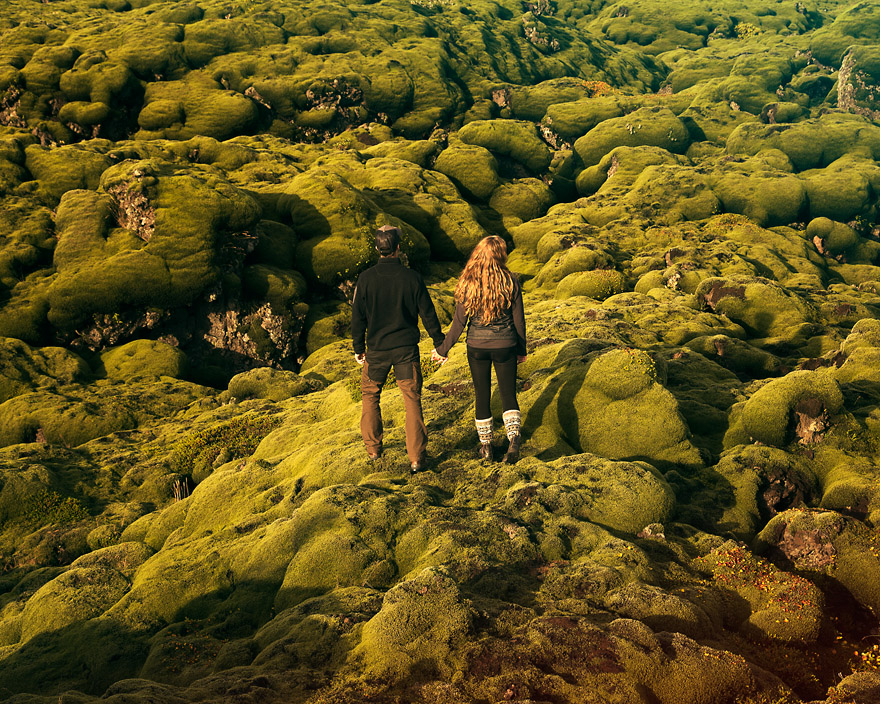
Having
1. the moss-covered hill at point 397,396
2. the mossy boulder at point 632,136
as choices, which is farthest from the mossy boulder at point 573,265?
the mossy boulder at point 632,136

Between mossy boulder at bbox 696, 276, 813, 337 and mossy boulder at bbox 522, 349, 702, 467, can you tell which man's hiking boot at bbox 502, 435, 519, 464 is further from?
mossy boulder at bbox 696, 276, 813, 337

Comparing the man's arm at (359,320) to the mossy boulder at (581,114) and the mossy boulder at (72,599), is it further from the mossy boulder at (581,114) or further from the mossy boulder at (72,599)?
the mossy boulder at (581,114)

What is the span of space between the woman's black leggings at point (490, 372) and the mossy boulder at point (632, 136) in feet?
215

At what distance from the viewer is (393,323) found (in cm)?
1027

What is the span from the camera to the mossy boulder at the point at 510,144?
214 feet

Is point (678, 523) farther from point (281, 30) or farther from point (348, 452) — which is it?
point (281, 30)

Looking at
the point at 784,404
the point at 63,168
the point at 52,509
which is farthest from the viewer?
the point at 63,168

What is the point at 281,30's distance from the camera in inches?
2968

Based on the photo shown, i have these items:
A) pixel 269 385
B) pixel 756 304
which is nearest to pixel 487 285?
pixel 269 385

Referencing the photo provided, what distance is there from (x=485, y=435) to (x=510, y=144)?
61144mm

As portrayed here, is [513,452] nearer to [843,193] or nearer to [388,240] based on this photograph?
[388,240]

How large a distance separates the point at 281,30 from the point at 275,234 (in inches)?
2073

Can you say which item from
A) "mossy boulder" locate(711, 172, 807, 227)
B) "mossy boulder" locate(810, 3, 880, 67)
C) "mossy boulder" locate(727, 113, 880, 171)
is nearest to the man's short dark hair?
"mossy boulder" locate(711, 172, 807, 227)

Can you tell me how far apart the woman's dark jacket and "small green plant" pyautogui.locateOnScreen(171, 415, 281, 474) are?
9.88 m
